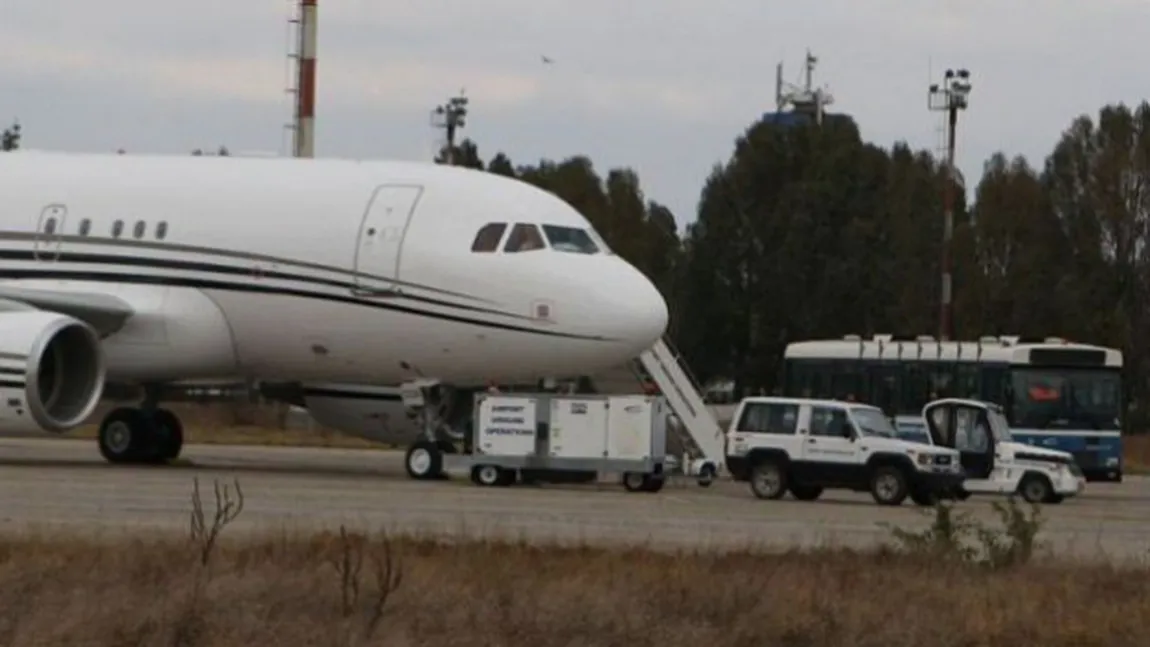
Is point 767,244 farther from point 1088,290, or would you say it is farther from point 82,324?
point 82,324

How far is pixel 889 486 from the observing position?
3444cm

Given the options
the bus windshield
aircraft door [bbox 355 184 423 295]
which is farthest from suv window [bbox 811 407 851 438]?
the bus windshield

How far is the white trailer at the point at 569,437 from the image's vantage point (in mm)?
34812

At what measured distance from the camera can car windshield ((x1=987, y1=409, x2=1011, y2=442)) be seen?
40.0 m

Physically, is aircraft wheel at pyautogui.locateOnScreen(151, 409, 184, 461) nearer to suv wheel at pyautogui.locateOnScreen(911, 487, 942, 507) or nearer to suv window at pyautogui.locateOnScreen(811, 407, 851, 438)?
suv window at pyautogui.locateOnScreen(811, 407, 851, 438)

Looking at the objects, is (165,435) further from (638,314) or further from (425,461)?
(638,314)

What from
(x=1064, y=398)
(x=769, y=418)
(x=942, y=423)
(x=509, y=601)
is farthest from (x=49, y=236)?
(x=509, y=601)

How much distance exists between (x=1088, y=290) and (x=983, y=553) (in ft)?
209

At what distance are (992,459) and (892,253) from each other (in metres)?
48.7

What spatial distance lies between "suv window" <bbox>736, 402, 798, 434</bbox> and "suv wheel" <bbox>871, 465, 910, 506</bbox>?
1.56m

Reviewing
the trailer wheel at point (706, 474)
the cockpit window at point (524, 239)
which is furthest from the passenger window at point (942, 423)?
the cockpit window at point (524, 239)

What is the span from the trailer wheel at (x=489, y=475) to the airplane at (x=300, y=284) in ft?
2.58

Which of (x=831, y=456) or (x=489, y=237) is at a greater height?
(x=489, y=237)

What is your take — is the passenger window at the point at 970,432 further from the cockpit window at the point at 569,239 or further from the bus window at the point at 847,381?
the cockpit window at the point at 569,239
